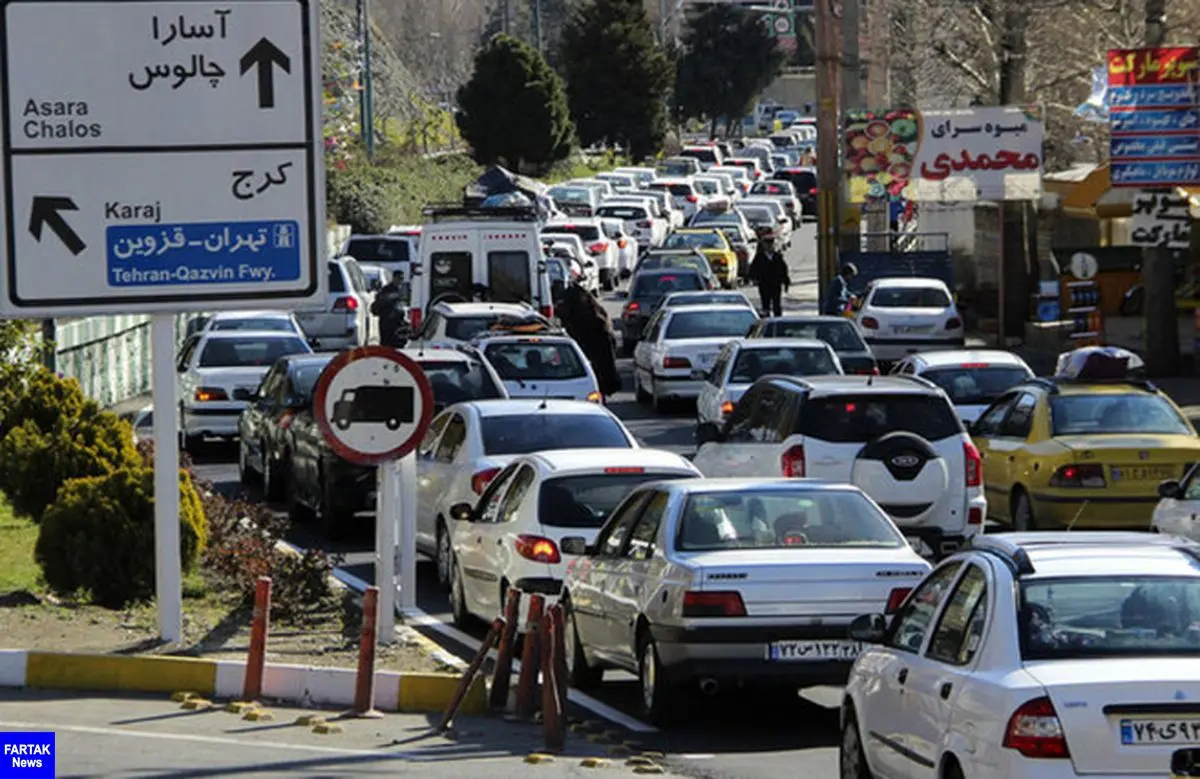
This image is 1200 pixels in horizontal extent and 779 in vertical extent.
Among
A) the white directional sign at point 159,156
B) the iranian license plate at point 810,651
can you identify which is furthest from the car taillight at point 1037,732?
the white directional sign at point 159,156

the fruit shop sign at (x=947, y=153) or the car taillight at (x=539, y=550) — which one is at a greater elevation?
the fruit shop sign at (x=947, y=153)

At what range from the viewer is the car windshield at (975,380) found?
26.4 metres

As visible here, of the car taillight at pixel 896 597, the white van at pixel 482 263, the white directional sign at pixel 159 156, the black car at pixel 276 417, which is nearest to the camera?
the car taillight at pixel 896 597

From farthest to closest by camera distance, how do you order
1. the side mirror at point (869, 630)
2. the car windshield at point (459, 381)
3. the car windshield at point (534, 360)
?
1. the car windshield at point (534, 360)
2. the car windshield at point (459, 381)
3. the side mirror at point (869, 630)

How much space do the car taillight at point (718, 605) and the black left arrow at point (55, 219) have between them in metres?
4.39

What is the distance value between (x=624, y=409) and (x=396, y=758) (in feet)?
78.2

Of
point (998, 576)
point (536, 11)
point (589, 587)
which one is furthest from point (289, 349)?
point (536, 11)

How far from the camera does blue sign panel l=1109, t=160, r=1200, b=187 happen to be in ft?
111

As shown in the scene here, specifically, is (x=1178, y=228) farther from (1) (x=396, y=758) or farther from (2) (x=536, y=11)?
(2) (x=536, y=11)

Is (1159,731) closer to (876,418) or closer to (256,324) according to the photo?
(876,418)

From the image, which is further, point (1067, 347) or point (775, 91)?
point (775, 91)

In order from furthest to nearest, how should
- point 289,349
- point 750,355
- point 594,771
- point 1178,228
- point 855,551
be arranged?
point 1178,228 → point 289,349 → point 750,355 → point 855,551 → point 594,771

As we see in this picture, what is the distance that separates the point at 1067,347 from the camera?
40.9 meters

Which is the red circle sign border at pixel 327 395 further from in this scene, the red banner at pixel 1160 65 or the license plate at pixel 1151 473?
the red banner at pixel 1160 65
